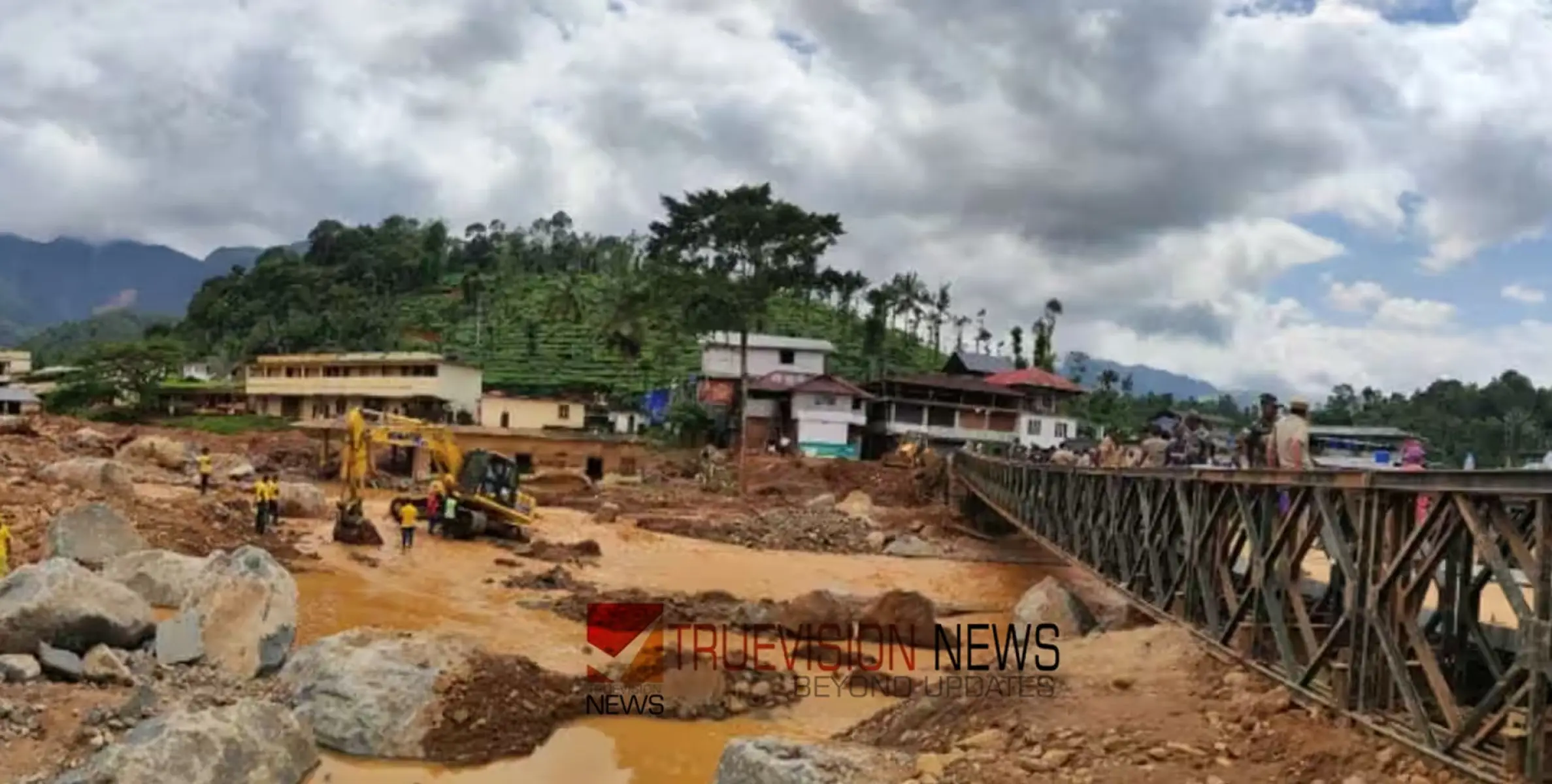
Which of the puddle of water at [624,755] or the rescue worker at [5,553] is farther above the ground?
the rescue worker at [5,553]

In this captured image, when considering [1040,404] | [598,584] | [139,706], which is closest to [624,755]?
[139,706]

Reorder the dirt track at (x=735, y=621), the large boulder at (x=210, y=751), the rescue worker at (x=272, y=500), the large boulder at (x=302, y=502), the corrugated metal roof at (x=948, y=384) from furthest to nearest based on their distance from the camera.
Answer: the corrugated metal roof at (x=948, y=384), the large boulder at (x=302, y=502), the rescue worker at (x=272, y=500), the large boulder at (x=210, y=751), the dirt track at (x=735, y=621)

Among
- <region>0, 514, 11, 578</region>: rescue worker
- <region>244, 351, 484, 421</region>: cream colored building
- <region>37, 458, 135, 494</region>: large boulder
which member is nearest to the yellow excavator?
<region>37, 458, 135, 494</region>: large boulder

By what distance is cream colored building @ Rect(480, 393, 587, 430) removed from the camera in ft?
226

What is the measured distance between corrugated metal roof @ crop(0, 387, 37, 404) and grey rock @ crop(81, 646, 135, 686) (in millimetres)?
66723

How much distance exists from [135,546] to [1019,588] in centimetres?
2000

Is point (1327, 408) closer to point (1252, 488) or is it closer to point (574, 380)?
point (574, 380)

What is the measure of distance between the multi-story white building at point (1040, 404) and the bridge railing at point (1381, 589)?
53.3m

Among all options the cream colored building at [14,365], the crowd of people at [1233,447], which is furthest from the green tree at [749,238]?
the cream colored building at [14,365]

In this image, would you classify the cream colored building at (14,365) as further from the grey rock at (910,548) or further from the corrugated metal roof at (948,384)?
the grey rock at (910,548)

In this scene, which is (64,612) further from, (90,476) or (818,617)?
(90,476)

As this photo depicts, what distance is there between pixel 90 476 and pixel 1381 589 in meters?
32.5

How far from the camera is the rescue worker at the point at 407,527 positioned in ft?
97.1

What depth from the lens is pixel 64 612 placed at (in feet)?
43.4
